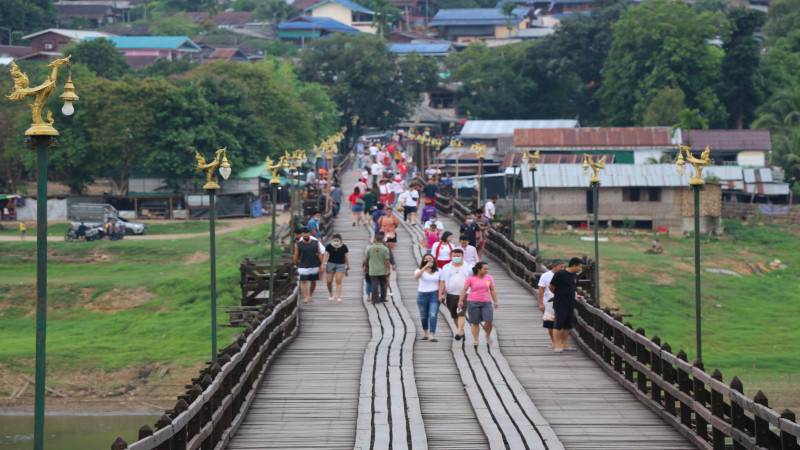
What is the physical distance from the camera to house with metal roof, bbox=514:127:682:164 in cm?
6794

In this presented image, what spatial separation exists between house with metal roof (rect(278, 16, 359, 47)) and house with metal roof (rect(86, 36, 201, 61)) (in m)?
18.7

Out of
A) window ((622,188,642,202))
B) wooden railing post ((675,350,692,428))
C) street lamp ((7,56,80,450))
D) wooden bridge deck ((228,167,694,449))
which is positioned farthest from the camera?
window ((622,188,642,202))

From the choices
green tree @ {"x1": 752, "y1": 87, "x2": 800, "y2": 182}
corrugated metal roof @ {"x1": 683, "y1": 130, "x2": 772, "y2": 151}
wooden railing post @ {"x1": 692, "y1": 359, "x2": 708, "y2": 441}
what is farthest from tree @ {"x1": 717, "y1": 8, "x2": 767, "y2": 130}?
wooden railing post @ {"x1": 692, "y1": 359, "x2": 708, "y2": 441}

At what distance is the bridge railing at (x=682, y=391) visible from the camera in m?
10.7

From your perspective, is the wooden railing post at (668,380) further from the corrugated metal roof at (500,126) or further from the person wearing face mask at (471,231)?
the corrugated metal roof at (500,126)

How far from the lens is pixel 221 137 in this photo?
61469mm

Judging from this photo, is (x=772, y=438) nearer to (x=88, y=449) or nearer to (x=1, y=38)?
(x=88, y=449)

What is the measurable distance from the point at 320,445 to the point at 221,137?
5033 cm

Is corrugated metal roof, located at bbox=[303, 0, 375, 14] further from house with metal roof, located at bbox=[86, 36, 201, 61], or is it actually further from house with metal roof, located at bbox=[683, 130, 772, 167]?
house with metal roof, located at bbox=[683, 130, 772, 167]

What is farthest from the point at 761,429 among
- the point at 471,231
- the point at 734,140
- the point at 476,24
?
the point at 476,24

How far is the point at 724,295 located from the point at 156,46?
243 feet

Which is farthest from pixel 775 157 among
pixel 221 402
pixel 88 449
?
pixel 221 402

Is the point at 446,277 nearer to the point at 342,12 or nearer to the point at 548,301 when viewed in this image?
the point at 548,301

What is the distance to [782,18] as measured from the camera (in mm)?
105375
